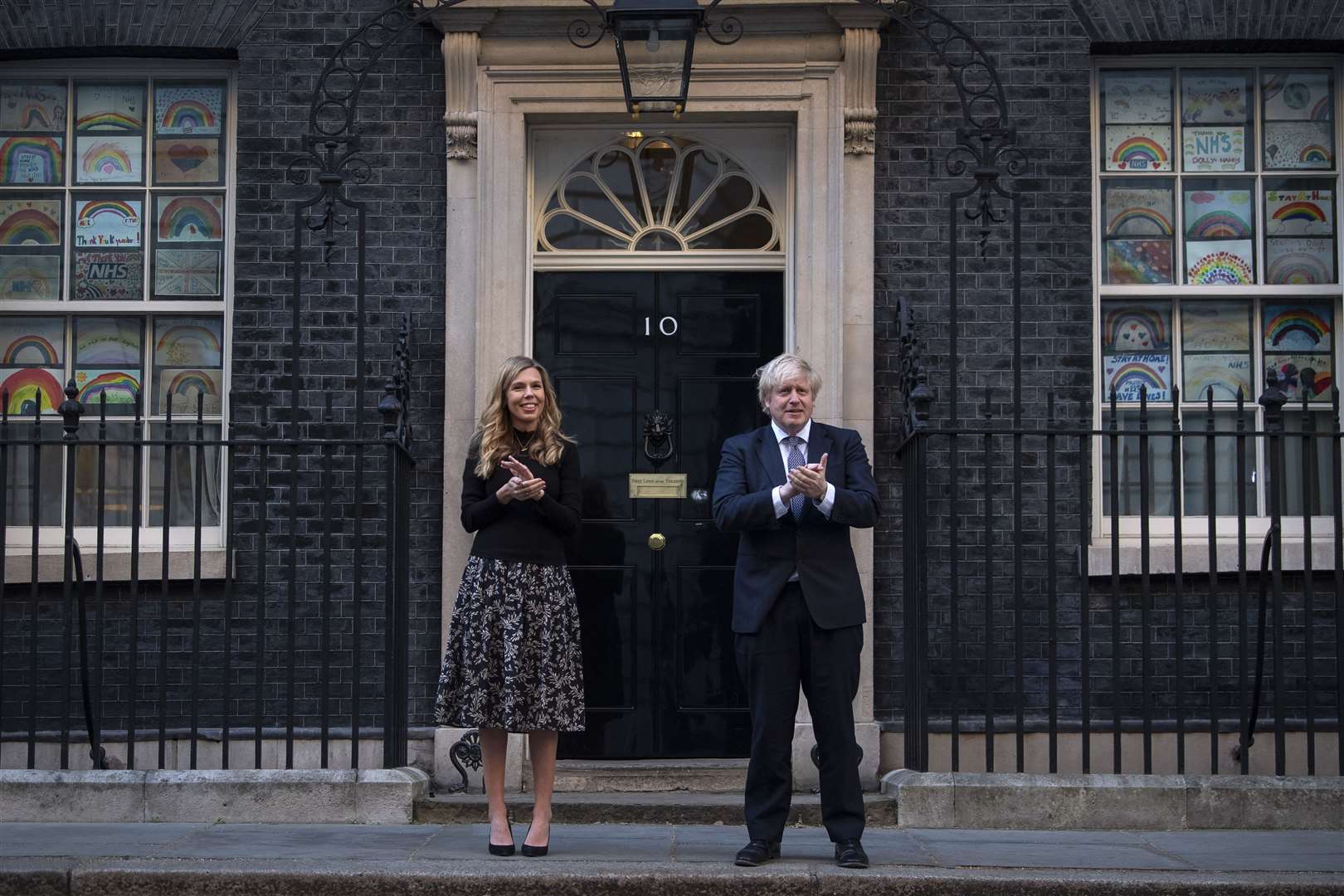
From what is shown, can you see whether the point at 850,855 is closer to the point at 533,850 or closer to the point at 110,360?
the point at 533,850

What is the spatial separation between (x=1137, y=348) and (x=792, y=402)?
10.5ft

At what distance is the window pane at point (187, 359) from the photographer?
874 cm

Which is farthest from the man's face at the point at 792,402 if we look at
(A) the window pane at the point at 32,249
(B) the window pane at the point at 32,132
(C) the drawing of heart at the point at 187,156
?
(B) the window pane at the point at 32,132

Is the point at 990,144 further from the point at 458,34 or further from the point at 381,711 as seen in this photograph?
the point at 381,711

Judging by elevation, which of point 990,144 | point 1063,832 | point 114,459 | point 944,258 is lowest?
point 1063,832

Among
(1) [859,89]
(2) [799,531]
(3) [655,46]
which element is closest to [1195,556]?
(1) [859,89]

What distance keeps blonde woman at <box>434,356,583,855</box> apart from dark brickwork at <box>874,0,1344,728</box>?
2.37m

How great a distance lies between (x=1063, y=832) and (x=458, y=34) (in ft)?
15.8

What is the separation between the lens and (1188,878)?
593 cm

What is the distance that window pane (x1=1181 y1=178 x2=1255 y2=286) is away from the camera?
28.8 ft

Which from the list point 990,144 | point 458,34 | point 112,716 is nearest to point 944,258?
point 990,144

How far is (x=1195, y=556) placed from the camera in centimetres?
830

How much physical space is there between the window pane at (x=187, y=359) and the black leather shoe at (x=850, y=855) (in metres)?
4.38

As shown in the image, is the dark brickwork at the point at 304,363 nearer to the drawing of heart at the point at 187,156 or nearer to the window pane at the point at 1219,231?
the drawing of heart at the point at 187,156
